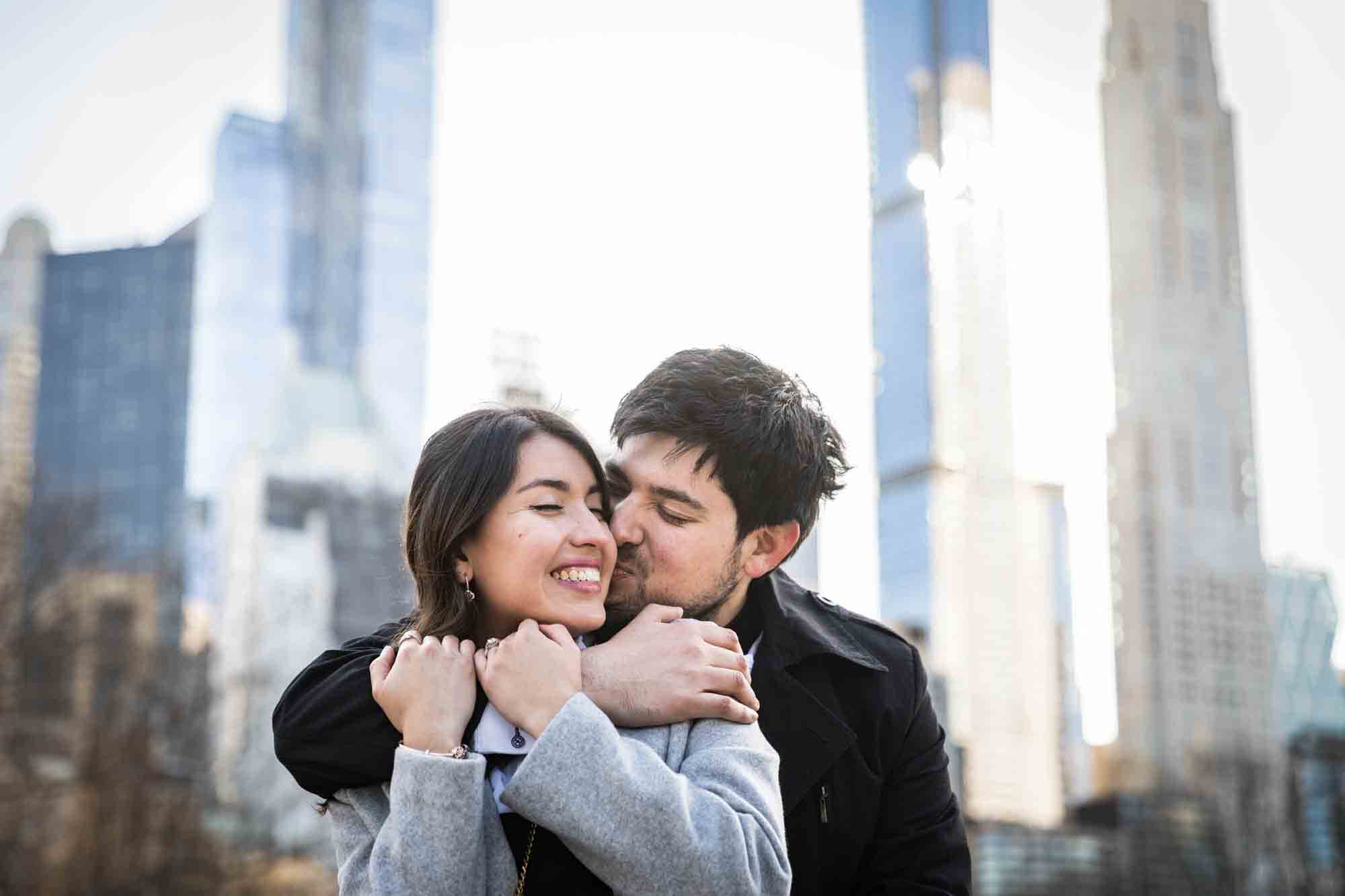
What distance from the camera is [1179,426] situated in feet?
283

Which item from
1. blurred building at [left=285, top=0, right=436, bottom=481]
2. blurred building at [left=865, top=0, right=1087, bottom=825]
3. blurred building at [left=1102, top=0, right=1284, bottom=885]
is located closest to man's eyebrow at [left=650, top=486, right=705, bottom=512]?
blurred building at [left=1102, top=0, right=1284, bottom=885]

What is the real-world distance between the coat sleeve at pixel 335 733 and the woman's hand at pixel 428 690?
62mm

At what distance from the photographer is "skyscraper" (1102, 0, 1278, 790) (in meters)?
77.7

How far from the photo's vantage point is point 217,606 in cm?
6631

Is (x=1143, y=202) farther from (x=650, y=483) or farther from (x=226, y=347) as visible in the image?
(x=650, y=483)

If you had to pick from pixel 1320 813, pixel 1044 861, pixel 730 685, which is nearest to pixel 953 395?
pixel 1044 861

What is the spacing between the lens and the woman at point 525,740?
2.81 metres

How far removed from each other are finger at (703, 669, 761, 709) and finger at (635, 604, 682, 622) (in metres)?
0.30

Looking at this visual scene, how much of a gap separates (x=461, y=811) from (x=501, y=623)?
0.66m

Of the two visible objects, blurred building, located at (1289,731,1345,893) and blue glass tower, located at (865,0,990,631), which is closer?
blurred building, located at (1289,731,1345,893)

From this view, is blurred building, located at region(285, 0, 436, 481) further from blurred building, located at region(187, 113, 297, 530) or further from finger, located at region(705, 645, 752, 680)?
finger, located at region(705, 645, 752, 680)

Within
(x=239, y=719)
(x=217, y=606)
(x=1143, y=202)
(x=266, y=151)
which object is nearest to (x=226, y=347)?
(x=266, y=151)

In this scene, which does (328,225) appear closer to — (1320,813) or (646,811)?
(1320,813)

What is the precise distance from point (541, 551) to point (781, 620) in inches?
33.5
